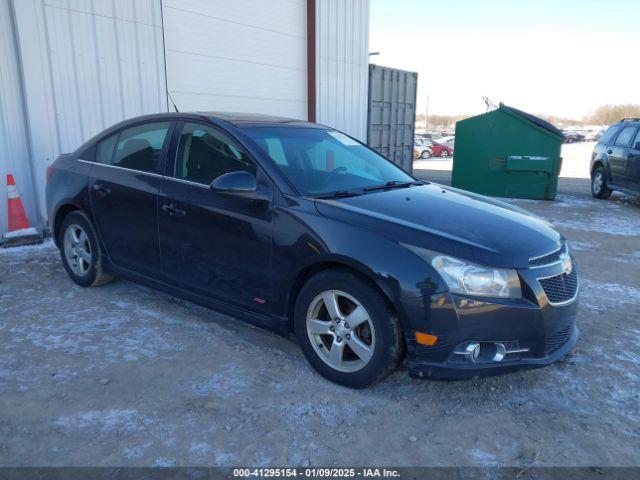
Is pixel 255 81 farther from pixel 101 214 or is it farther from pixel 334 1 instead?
pixel 101 214

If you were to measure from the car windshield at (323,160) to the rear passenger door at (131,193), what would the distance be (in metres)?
0.87

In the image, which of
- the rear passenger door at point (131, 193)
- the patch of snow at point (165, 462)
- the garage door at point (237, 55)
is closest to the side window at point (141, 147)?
the rear passenger door at point (131, 193)

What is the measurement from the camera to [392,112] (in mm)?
13758

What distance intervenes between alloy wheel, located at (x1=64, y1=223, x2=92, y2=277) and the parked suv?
985cm

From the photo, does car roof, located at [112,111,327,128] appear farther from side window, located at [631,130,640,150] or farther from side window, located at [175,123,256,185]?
side window, located at [631,130,640,150]

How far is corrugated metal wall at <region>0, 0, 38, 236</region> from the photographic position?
6.27 meters

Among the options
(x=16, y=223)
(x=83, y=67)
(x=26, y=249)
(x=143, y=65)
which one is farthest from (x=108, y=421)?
(x=143, y=65)

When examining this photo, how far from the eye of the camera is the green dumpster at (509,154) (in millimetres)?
10906

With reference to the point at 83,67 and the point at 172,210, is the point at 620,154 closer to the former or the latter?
the point at 83,67

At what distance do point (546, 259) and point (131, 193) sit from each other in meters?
2.97

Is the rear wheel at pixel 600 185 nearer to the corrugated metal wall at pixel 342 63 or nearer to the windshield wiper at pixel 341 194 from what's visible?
the corrugated metal wall at pixel 342 63

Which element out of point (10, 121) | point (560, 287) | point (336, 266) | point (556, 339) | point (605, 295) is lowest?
point (605, 295)

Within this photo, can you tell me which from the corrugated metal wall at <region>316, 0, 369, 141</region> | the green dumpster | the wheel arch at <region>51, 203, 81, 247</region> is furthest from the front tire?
the green dumpster

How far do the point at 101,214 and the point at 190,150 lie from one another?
109 centimetres
